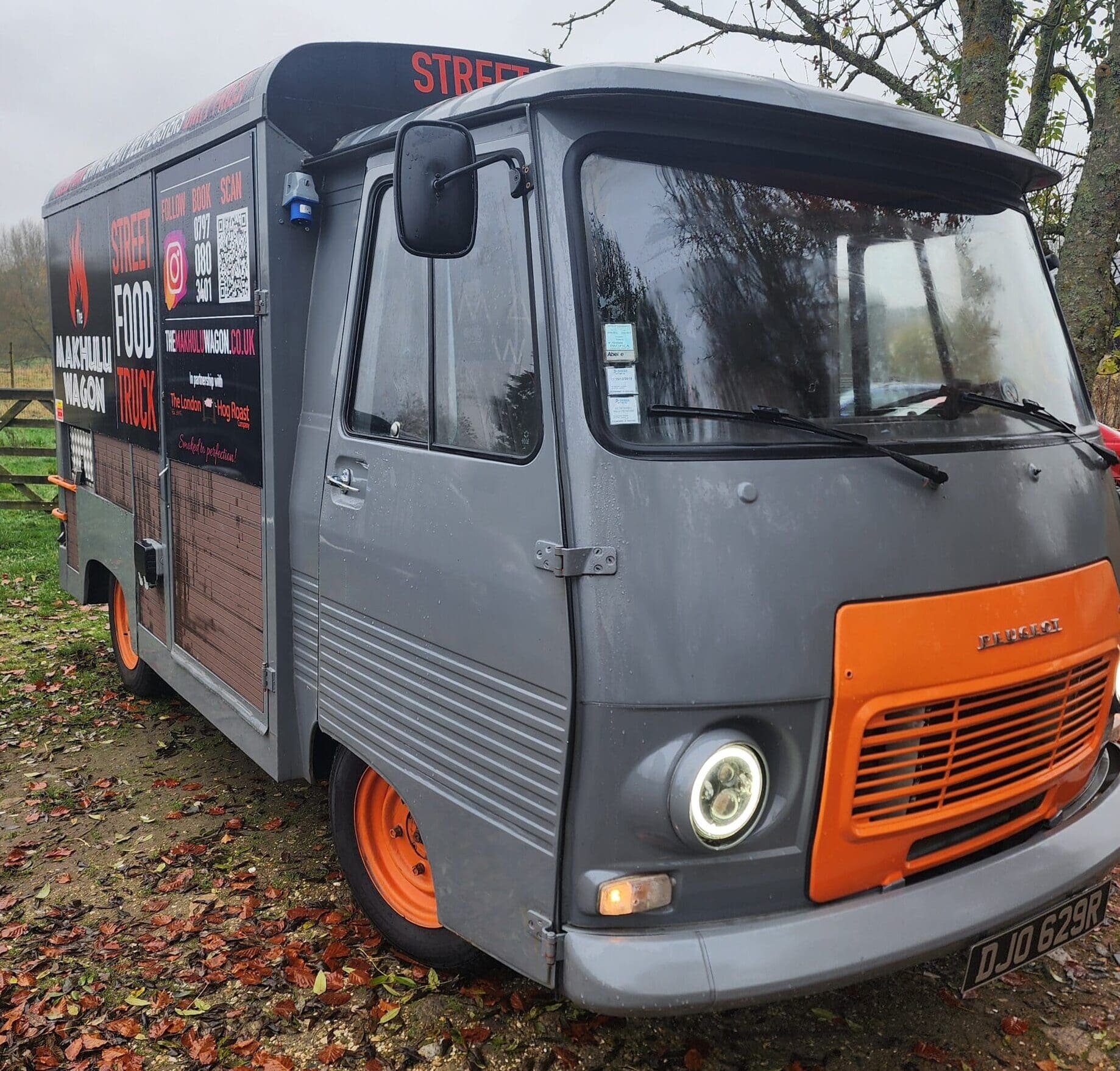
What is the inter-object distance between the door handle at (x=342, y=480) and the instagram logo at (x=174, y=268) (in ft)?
4.71

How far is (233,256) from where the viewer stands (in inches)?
153

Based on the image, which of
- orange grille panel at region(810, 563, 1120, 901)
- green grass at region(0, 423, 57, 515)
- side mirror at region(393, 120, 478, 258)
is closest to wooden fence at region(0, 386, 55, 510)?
green grass at region(0, 423, 57, 515)

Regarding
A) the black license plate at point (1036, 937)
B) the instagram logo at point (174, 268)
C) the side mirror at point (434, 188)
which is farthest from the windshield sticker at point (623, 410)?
the instagram logo at point (174, 268)

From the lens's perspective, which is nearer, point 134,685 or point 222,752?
point 222,752

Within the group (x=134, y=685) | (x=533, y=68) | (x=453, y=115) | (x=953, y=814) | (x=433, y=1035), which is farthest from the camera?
(x=134, y=685)

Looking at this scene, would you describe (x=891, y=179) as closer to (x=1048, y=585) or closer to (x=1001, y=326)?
(x=1001, y=326)

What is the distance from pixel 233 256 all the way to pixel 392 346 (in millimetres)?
1033

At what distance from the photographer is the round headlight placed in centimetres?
245

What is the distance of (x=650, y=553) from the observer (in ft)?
8.09

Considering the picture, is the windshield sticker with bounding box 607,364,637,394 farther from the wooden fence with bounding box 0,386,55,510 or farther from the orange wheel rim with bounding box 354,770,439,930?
the wooden fence with bounding box 0,386,55,510

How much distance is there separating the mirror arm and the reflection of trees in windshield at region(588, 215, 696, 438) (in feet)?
0.64

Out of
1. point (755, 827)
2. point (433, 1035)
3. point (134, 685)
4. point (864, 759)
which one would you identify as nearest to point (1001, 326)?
point (864, 759)

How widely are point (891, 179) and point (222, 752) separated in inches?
162

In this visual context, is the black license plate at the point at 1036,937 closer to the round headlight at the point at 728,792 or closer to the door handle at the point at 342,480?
the round headlight at the point at 728,792
